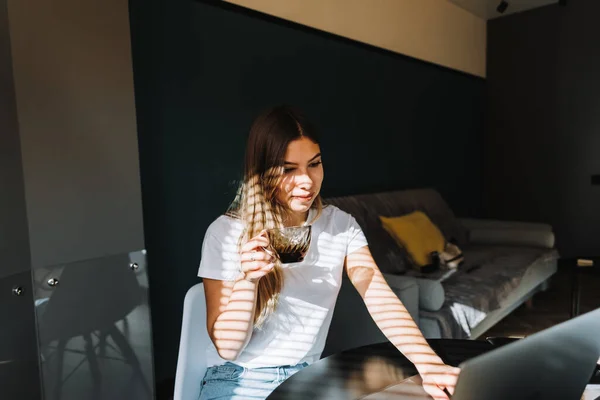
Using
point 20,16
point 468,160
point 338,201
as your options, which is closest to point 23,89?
point 20,16

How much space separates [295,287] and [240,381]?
0.28 m

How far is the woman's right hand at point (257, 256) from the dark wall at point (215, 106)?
143 centimetres

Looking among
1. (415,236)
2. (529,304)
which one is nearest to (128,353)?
(415,236)

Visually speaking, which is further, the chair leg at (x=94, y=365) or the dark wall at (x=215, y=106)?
the dark wall at (x=215, y=106)

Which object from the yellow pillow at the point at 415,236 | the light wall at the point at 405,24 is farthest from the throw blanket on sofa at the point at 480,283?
the light wall at the point at 405,24

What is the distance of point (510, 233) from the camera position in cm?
381

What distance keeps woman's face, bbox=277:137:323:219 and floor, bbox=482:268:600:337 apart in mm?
2377

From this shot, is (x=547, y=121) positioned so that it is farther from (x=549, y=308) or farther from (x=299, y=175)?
(x=299, y=175)

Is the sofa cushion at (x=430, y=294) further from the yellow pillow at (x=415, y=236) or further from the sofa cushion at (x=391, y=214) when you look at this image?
the yellow pillow at (x=415, y=236)

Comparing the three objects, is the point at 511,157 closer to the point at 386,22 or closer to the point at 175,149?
the point at 386,22

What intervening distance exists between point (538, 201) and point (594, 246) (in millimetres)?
748

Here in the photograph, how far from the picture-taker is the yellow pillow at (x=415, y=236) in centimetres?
300

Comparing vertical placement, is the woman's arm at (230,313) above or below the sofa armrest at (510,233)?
above

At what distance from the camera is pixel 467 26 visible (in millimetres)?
5004
